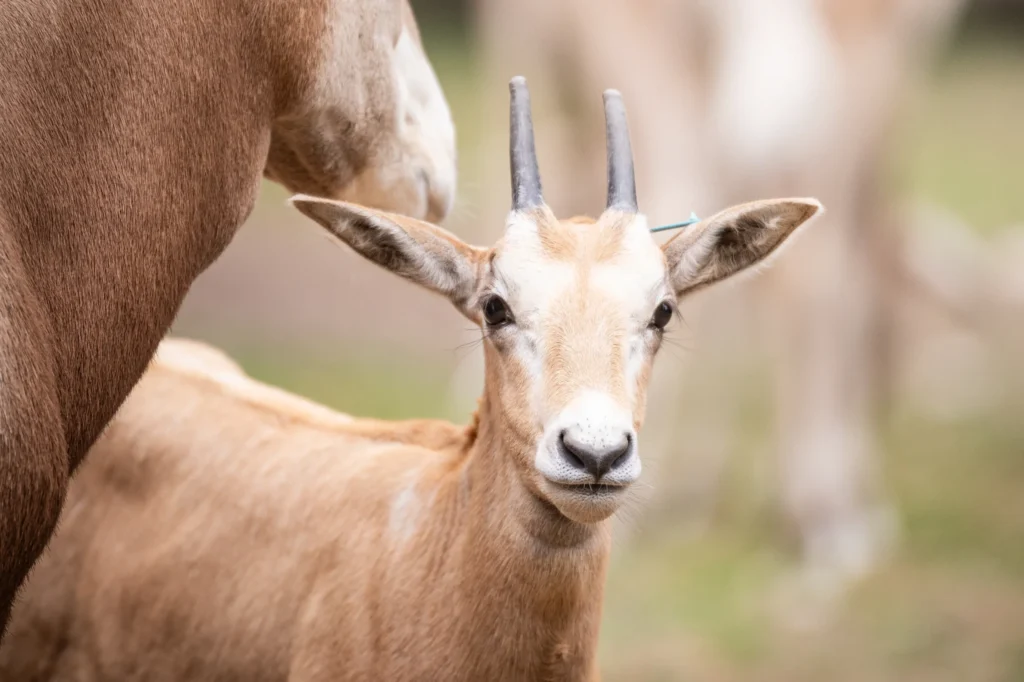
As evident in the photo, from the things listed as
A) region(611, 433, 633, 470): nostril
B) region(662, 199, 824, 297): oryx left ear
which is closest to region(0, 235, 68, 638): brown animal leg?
region(611, 433, 633, 470): nostril

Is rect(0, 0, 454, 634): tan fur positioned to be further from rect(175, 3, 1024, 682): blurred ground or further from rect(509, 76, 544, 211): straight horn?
rect(175, 3, 1024, 682): blurred ground

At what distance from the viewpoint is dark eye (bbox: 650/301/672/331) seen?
11.9 feet

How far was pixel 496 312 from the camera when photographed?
12.1 ft

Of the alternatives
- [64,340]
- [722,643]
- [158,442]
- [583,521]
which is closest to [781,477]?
[722,643]

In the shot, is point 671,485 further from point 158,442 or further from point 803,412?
point 158,442

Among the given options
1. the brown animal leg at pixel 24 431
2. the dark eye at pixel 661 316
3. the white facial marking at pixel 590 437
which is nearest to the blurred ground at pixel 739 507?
the dark eye at pixel 661 316

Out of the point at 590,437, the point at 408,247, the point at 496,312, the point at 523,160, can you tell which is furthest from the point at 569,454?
the point at 523,160

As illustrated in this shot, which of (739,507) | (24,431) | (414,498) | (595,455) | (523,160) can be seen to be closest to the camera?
(24,431)

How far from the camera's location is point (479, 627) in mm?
3682

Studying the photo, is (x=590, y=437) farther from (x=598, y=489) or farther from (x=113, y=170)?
(x=113, y=170)

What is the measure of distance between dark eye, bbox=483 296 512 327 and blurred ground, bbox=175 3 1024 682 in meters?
1.03

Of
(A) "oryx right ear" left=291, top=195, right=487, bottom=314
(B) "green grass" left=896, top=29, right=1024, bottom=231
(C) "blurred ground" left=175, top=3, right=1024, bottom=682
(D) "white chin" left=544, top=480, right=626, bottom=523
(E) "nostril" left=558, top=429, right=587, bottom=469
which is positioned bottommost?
(C) "blurred ground" left=175, top=3, right=1024, bottom=682

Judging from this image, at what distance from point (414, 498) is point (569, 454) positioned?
0.97m

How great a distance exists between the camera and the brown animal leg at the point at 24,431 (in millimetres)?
2924
